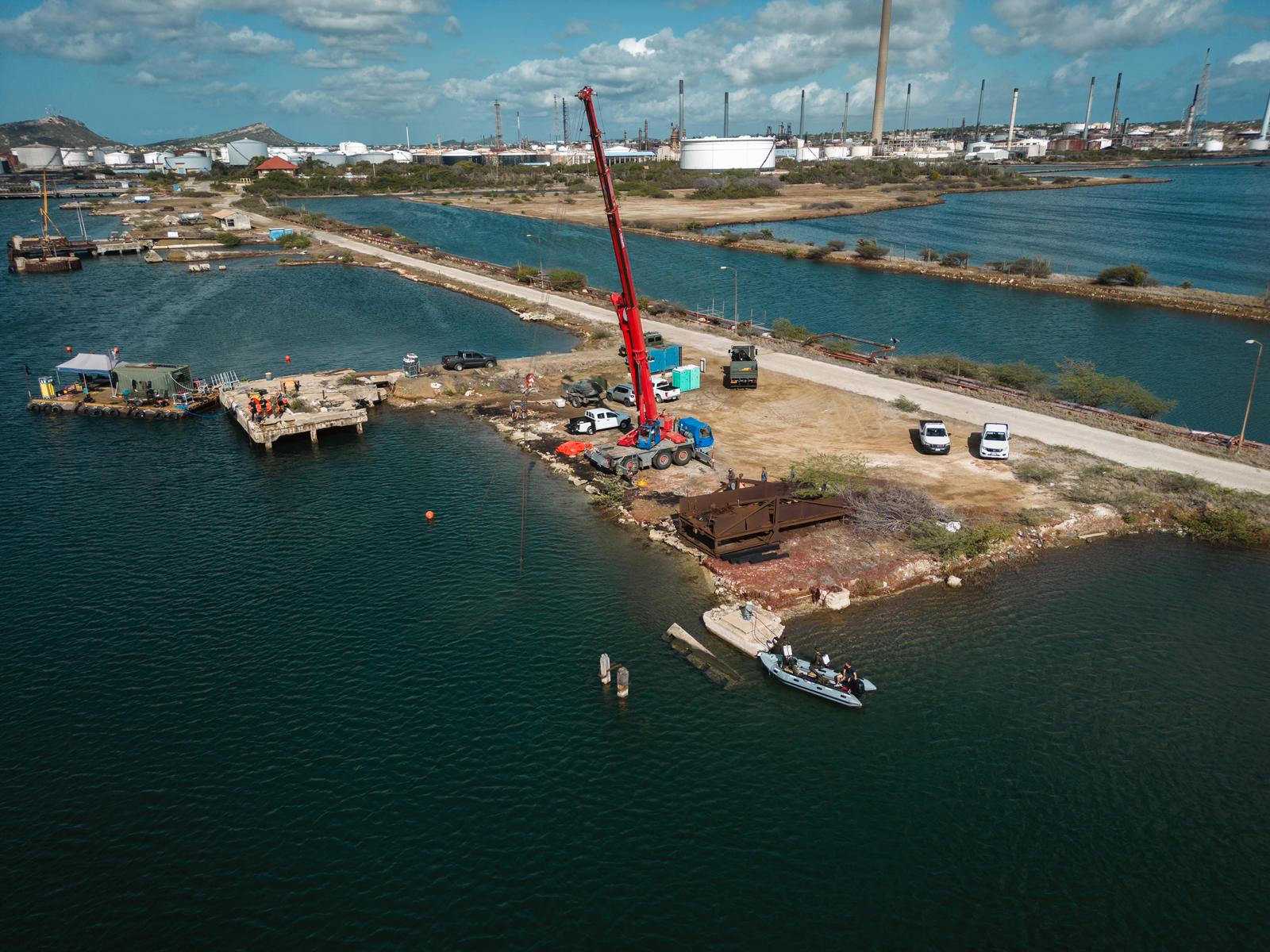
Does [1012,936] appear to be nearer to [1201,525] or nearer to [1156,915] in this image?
[1156,915]

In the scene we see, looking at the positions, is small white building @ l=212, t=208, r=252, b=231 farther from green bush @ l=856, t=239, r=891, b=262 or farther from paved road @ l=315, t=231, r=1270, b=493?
green bush @ l=856, t=239, r=891, b=262

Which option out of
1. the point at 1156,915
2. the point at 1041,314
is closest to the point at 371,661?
the point at 1156,915

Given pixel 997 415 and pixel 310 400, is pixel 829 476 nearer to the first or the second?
pixel 997 415

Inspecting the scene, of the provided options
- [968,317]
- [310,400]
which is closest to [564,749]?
[310,400]

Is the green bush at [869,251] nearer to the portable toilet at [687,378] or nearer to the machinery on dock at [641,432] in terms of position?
the portable toilet at [687,378]

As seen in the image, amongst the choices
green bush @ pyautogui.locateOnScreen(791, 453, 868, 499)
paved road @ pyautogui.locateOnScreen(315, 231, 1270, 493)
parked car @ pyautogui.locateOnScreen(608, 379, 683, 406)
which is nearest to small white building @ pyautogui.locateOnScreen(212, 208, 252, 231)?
paved road @ pyautogui.locateOnScreen(315, 231, 1270, 493)

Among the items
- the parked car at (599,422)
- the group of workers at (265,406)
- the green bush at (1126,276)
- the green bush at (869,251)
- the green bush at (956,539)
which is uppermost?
the green bush at (869,251)

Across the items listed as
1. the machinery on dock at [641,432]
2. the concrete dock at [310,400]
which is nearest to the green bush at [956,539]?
the machinery on dock at [641,432]
